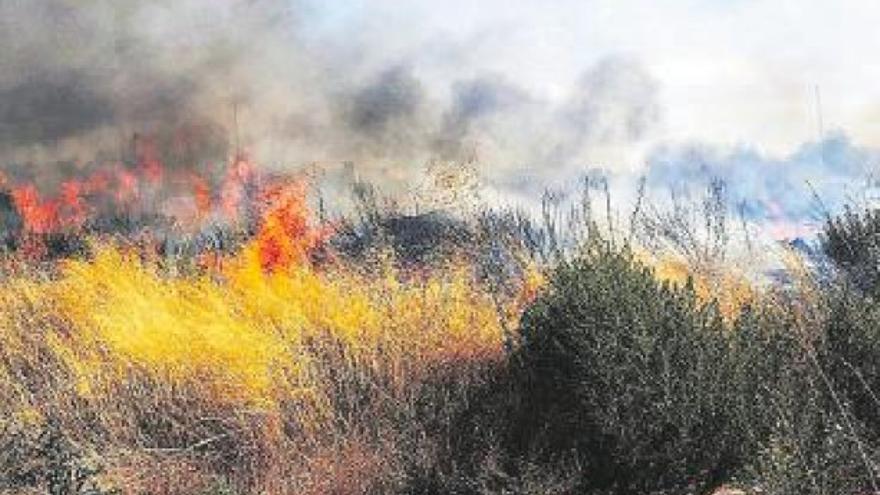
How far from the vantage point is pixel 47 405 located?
1170 cm

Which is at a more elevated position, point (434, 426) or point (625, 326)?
point (625, 326)

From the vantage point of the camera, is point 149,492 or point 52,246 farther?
point 52,246

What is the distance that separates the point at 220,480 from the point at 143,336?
91.7 inches

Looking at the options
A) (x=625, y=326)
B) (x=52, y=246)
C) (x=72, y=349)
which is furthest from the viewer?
(x=52, y=246)

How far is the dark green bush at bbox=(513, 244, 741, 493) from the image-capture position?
9.69 meters

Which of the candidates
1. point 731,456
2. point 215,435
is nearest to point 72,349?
point 215,435

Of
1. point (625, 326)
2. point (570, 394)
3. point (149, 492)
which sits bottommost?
point (149, 492)

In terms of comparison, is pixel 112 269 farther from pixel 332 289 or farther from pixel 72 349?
pixel 332 289

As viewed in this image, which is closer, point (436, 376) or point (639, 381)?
point (639, 381)

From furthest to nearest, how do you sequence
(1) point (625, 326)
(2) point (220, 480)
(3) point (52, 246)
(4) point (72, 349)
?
(3) point (52, 246), (4) point (72, 349), (2) point (220, 480), (1) point (625, 326)

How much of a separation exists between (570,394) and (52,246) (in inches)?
569

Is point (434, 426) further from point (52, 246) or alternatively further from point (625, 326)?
point (52, 246)

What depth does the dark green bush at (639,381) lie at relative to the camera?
31.8 feet

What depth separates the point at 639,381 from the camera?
974 cm
